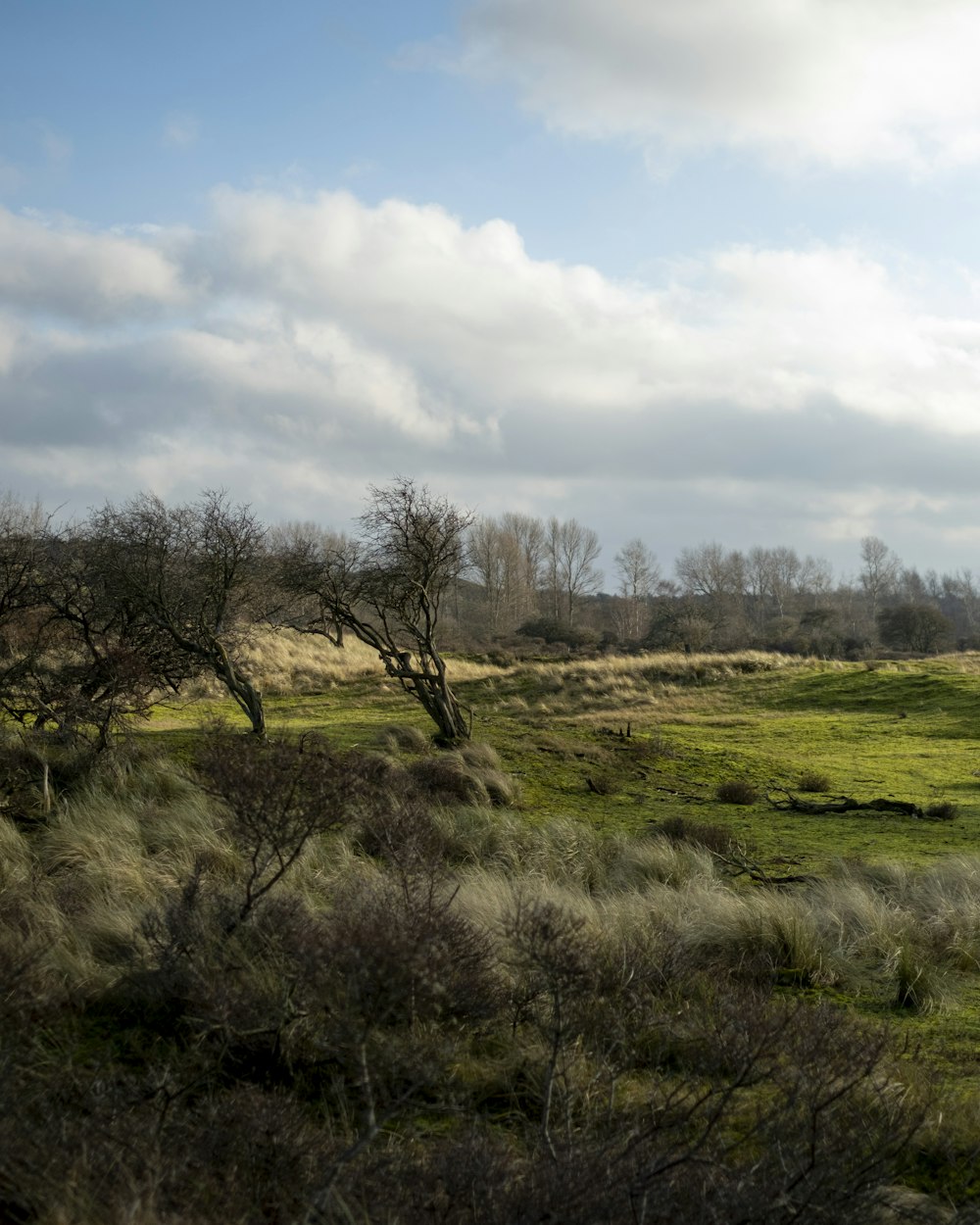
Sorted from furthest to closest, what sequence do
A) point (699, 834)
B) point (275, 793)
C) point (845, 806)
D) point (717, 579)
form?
point (717, 579), point (845, 806), point (699, 834), point (275, 793)

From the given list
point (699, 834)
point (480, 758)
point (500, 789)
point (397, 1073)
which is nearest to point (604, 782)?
point (480, 758)

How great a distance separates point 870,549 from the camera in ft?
465

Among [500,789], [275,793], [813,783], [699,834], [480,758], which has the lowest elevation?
[813,783]

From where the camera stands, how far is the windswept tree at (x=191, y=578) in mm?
15094

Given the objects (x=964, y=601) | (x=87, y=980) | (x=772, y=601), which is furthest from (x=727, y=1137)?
(x=964, y=601)

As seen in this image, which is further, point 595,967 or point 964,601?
point 964,601

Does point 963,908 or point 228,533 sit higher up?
point 228,533

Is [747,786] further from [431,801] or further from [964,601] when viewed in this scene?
[964,601]

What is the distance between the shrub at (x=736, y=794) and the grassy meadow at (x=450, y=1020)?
4758mm

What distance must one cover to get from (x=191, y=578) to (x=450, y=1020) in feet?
40.0

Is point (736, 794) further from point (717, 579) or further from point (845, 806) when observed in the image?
point (717, 579)

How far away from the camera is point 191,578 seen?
1605cm

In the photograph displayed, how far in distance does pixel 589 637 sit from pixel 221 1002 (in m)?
61.9

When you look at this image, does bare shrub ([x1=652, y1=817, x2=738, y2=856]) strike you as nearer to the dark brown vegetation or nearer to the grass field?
the grass field
